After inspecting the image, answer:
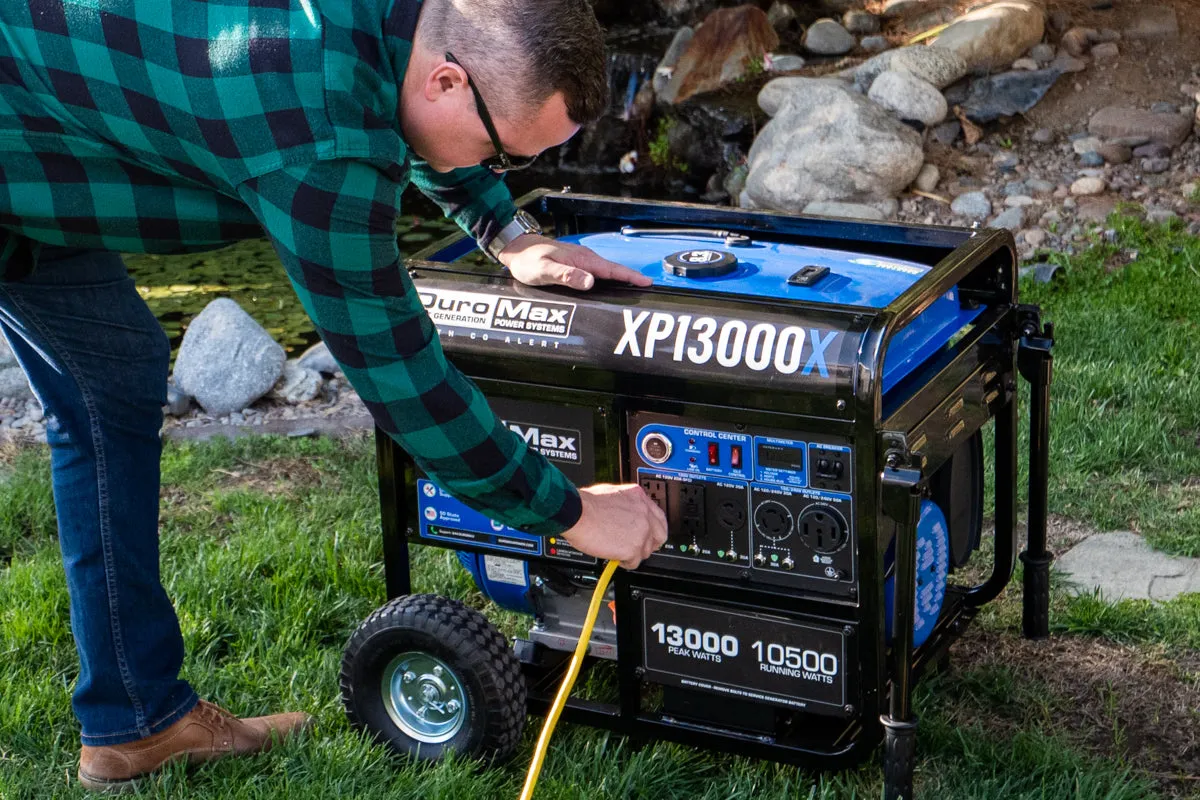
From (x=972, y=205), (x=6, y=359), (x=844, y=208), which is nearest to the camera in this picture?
(x=6, y=359)

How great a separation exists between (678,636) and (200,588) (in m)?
1.34

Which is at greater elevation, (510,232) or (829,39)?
(829,39)

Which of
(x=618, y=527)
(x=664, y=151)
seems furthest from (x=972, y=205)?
(x=618, y=527)

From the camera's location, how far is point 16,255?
2.26 meters

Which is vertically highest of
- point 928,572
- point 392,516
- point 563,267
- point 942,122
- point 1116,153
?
point 563,267

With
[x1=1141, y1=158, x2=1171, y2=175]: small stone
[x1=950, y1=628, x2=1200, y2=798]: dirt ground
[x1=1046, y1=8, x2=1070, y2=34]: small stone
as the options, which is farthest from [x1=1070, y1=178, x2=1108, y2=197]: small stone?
[x1=950, y1=628, x2=1200, y2=798]: dirt ground

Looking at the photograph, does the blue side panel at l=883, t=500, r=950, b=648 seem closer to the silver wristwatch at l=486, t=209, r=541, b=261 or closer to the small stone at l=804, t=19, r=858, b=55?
the silver wristwatch at l=486, t=209, r=541, b=261

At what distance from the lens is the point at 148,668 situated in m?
2.60

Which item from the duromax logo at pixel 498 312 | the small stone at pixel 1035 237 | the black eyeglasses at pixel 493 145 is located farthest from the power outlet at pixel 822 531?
the small stone at pixel 1035 237

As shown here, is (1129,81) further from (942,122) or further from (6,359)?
(6,359)

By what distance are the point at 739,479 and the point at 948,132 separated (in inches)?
202

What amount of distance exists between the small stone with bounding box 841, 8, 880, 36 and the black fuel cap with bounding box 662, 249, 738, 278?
21.3 ft

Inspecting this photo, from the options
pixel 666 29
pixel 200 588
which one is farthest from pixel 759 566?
pixel 666 29

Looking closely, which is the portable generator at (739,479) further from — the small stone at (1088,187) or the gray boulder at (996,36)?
the gray boulder at (996,36)
